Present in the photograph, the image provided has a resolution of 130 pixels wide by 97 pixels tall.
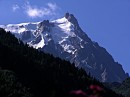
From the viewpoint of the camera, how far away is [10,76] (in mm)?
161125

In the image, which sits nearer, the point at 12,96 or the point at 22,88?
the point at 12,96

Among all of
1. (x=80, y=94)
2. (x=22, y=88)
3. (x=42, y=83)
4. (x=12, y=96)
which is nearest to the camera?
(x=80, y=94)

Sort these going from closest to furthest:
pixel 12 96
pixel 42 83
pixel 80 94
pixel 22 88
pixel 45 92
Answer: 1. pixel 80 94
2. pixel 12 96
3. pixel 22 88
4. pixel 45 92
5. pixel 42 83

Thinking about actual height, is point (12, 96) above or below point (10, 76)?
below

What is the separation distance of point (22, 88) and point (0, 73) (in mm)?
17985

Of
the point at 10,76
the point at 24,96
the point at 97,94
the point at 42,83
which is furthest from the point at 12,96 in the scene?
the point at 97,94

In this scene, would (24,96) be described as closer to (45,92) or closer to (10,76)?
(10,76)

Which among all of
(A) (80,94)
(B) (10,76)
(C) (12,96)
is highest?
(B) (10,76)

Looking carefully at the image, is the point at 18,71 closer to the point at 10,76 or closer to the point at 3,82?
the point at 10,76

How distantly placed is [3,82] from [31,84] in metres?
32.4

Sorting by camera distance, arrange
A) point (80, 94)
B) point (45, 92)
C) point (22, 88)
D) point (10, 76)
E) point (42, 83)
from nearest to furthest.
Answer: point (80, 94) < point (22, 88) < point (10, 76) < point (45, 92) < point (42, 83)

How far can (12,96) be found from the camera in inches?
5022

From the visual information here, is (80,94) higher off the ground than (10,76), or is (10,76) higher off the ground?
(10,76)

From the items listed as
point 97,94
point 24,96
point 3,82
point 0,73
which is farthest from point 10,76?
point 97,94
